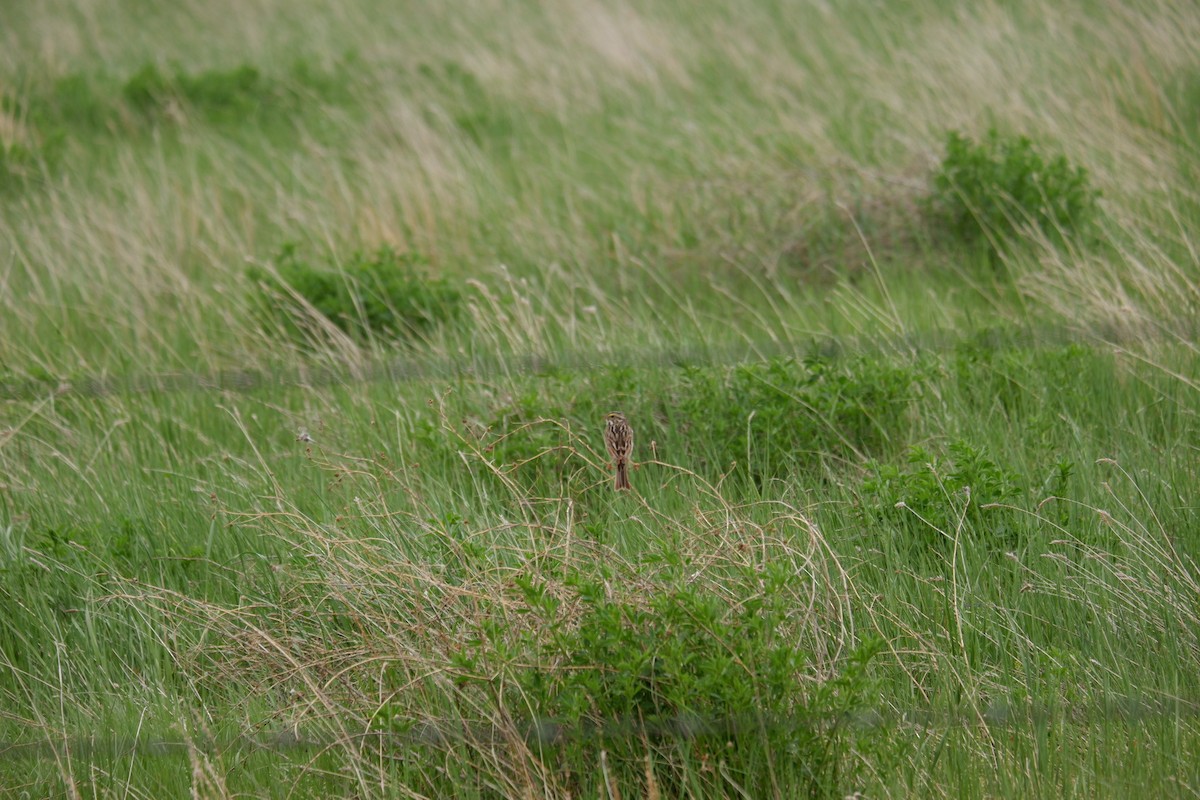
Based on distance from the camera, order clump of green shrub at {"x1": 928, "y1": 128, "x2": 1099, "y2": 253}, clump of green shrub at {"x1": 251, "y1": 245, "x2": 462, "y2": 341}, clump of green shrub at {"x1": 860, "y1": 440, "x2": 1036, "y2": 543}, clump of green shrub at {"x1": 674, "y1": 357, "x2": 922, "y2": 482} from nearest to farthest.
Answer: clump of green shrub at {"x1": 860, "y1": 440, "x2": 1036, "y2": 543}
clump of green shrub at {"x1": 674, "y1": 357, "x2": 922, "y2": 482}
clump of green shrub at {"x1": 251, "y1": 245, "x2": 462, "y2": 341}
clump of green shrub at {"x1": 928, "y1": 128, "x2": 1099, "y2": 253}

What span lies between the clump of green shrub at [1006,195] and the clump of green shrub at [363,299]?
9.57 feet

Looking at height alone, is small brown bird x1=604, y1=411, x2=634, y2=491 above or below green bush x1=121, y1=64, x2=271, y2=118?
below

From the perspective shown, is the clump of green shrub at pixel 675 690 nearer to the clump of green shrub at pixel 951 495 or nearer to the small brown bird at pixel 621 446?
the clump of green shrub at pixel 951 495

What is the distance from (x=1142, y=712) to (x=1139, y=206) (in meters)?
4.19

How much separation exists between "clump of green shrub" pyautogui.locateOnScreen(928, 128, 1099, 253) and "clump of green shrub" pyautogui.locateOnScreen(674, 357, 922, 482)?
178 centimetres

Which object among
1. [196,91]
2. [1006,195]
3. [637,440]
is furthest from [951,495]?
[196,91]

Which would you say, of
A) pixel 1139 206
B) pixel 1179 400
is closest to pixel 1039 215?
pixel 1139 206

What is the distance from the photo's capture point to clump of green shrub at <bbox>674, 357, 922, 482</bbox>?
4.67 m

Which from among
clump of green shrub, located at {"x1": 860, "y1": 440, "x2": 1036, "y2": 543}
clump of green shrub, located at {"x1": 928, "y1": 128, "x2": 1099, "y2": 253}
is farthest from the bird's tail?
clump of green shrub, located at {"x1": 928, "y1": 128, "x2": 1099, "y2": 253}

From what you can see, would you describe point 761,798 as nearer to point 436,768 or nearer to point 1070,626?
point 436,768

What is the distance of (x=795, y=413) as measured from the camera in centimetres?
473

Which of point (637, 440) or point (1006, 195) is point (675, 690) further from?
point (1006, 195)

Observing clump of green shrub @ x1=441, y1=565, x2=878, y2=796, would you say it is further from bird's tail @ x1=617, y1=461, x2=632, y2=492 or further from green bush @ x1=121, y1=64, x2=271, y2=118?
green bush @ x1=121, y1=64, x2=271, y2=118

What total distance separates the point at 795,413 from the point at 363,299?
2586 mm
